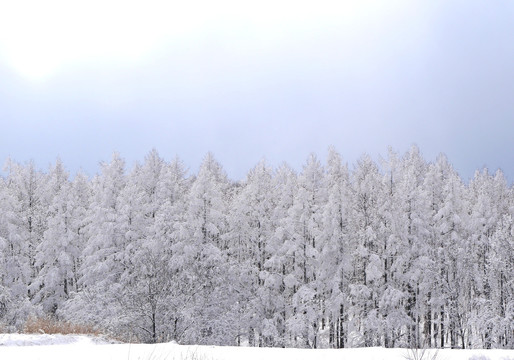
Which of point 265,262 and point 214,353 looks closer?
point 214,353

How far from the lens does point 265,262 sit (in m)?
30.2

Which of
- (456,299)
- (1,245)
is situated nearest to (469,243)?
(456,299)

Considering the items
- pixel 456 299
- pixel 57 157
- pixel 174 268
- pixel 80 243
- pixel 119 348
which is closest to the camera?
pixel 119 348

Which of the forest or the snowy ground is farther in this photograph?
the forest

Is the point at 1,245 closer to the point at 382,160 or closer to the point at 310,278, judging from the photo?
the point at 310,278

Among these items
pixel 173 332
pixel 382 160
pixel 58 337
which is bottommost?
pixel 173 332

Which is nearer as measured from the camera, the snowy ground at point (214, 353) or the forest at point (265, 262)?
the snowy ground at point (214, 353)

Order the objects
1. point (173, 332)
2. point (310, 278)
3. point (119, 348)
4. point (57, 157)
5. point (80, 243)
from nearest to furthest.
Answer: point (119, 348) < point (173, 332) < point (310, 278) < point (80, 243) < point (57, 157)

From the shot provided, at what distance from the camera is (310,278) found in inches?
1259

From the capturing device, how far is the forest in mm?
26578

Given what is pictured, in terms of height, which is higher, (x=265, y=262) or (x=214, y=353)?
(x=265, y=262)

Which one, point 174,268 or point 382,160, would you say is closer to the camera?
point 174,268

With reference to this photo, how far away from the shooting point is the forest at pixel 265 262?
87.2 ft

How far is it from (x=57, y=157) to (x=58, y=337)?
30.4 metres
